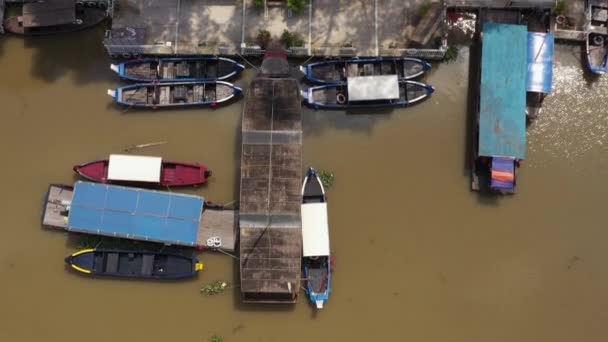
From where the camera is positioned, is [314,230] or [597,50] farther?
[597,50]

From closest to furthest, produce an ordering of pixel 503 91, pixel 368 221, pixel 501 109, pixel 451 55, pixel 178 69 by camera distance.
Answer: pixel 501 109
pixel 503 91
pixel 368 221
pixel 178 69
pixel 451 55

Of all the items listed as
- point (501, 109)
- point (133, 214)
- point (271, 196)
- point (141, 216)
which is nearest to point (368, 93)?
point (501, 109)

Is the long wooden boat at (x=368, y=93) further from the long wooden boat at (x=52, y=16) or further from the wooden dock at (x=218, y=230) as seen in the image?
the long wooden boat at (x=52, y=16)

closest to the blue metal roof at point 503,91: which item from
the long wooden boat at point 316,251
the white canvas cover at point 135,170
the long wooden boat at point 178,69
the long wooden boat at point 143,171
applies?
the long wooden boat at point 316,251

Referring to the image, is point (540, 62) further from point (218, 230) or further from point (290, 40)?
point (218, 230)

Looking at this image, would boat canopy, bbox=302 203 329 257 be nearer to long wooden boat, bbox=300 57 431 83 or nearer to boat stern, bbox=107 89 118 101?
long wooden boat, bbox=300 57 431 83
